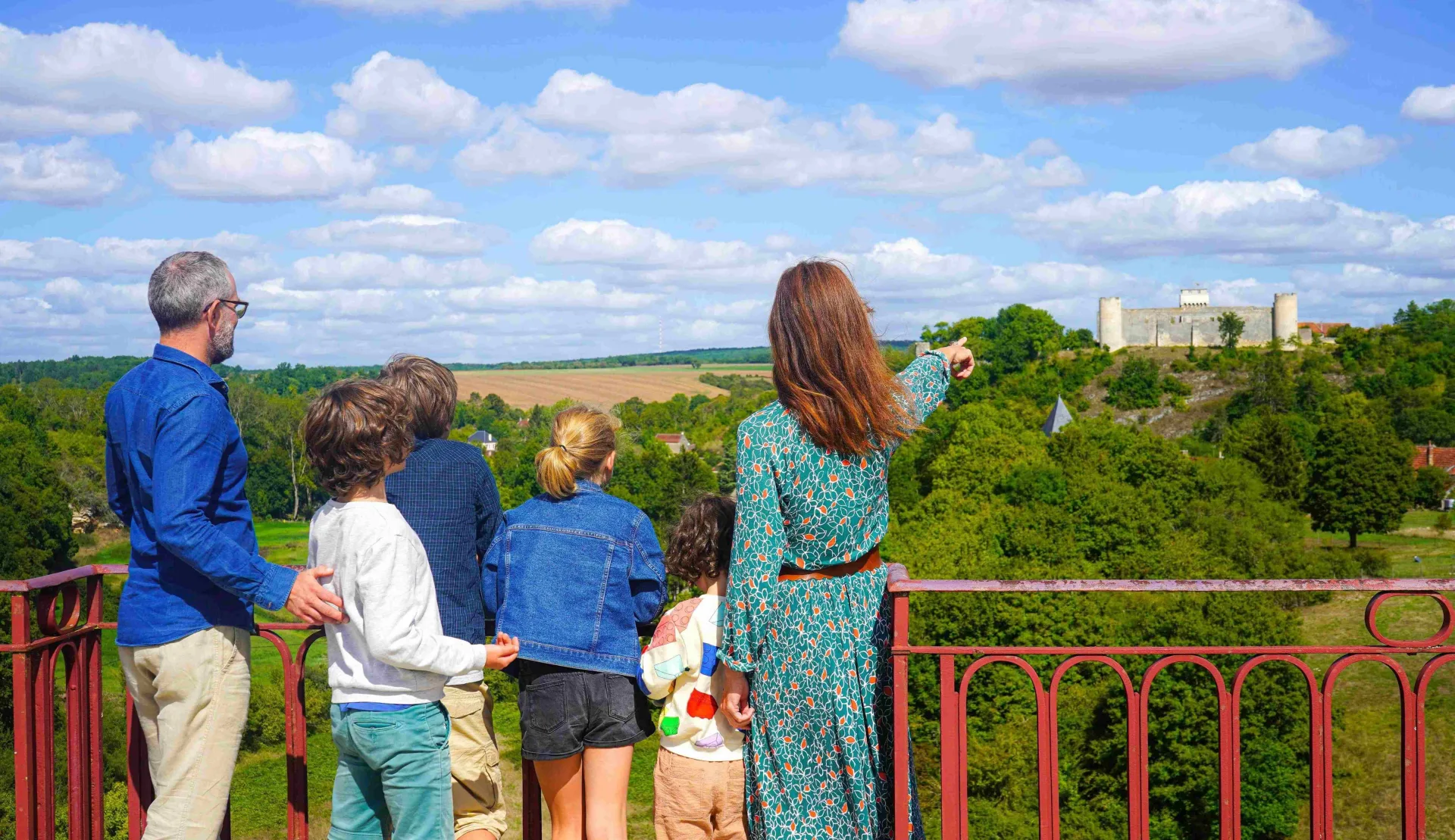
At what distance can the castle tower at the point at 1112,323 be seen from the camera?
121062 mm

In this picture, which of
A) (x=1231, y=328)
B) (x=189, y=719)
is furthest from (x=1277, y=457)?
(x=189, y=719)

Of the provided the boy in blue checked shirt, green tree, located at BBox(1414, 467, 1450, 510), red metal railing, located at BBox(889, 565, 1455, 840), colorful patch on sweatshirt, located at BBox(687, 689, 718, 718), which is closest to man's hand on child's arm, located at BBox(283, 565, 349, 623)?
the boy in blue checked shirt

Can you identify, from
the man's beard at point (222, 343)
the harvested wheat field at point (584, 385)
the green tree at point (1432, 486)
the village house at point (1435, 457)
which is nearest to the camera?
the man's beard at point (222, 343)

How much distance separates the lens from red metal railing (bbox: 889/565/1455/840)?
332 centimetres

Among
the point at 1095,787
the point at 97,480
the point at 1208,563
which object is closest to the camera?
the point at 1095,787

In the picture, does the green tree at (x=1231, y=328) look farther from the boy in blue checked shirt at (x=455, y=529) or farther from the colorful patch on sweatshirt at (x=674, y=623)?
the boy in blue checked shirt at (x=455, y=529)

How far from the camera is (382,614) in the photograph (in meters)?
2.89

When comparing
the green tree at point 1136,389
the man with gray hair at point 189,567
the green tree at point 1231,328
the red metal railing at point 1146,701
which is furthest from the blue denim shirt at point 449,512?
the green tree at point 1231,328

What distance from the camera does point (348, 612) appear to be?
2.97 m

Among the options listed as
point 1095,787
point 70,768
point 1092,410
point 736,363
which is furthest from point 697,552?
point 736,363

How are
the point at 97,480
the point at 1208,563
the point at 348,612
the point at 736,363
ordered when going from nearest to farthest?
the point at 348,612
the point at 1208,563
the point at 97,480
the point at 736,363

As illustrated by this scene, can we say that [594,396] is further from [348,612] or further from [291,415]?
[348,612]

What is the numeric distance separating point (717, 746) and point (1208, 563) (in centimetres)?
4108

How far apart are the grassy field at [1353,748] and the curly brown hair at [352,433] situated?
76.9 feet
